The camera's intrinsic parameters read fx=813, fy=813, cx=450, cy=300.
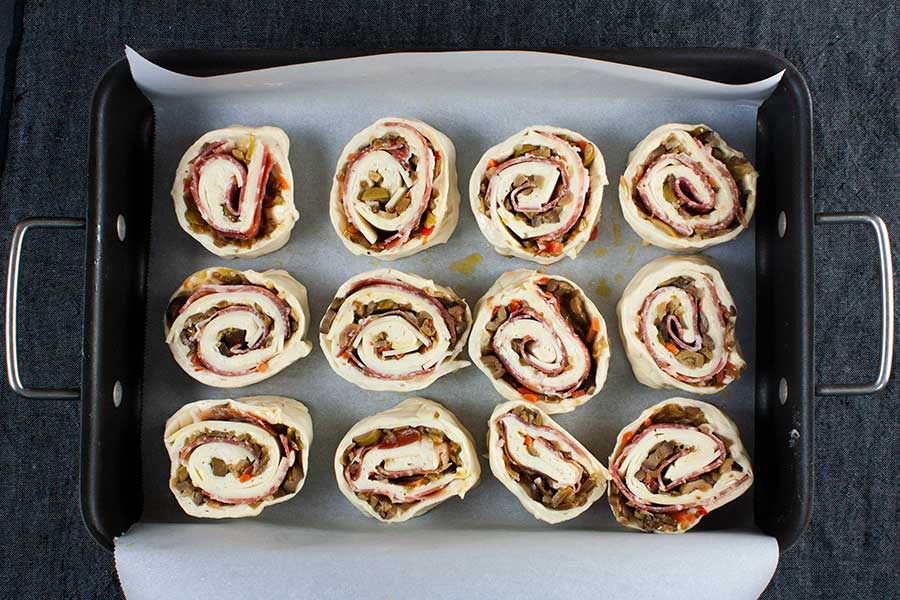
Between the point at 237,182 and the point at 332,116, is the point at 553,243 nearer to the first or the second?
the point at 332,116

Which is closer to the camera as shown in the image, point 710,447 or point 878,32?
point 710,447

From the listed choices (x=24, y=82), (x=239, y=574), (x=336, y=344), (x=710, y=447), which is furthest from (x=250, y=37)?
(x=710, y=447)

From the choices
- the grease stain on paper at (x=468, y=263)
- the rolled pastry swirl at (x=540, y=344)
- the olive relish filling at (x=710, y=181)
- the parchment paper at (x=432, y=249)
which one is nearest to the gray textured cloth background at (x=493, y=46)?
the parchment paper at (x=432, y=249)

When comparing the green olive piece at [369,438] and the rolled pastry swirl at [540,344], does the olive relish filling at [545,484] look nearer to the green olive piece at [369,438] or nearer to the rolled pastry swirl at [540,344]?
the rolled pastry swirl at [540,344]

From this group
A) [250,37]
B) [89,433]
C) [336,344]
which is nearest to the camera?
[89,433]

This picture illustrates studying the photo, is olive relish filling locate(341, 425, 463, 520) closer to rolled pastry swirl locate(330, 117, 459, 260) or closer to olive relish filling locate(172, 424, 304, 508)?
olive relish filling locate(172, 424, 304, 508)

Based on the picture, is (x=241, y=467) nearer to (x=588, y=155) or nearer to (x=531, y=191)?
(x=531, y=191)
